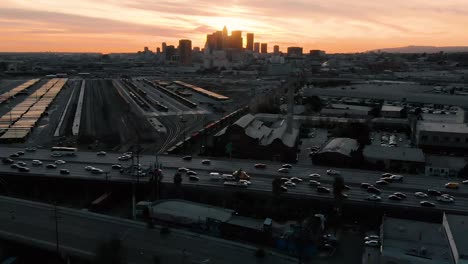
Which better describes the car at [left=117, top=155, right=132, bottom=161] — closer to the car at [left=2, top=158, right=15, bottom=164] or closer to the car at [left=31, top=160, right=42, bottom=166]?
the car at [left=31, top=160, right=42, bottom=166]

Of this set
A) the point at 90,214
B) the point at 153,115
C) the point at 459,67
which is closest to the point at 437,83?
the point at 459,67

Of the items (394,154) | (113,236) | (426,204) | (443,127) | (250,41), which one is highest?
(250,41)

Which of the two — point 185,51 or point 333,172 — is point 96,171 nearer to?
point 333,172

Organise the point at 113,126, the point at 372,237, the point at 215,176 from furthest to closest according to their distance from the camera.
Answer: the point at 113,126 < the point at 215,176 < the point at 372,237

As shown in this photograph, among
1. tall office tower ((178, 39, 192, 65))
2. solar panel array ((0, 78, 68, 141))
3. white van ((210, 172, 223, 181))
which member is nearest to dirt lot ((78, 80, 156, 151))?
solar panel array ((0, 78, 68, 141))

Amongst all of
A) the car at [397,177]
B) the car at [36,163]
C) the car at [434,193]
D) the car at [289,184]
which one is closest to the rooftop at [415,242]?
the car at [434,193]

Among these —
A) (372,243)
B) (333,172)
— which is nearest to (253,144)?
(333,172)

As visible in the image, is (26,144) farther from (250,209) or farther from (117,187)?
(250,209)
